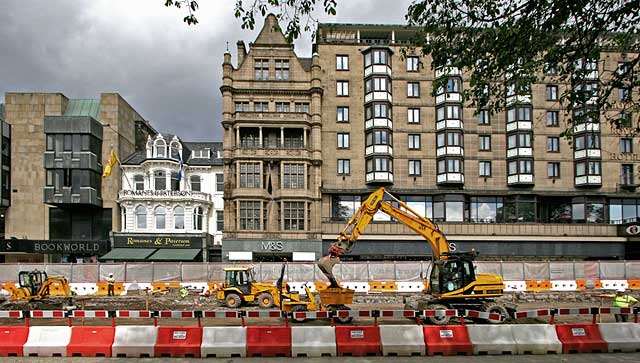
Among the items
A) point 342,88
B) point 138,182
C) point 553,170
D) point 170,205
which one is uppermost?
point 342,88

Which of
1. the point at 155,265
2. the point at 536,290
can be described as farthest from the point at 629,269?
the point at 155,265

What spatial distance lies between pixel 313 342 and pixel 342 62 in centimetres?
3481

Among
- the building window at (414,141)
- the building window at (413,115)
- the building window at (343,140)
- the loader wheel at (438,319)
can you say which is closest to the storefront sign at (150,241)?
the building window at (343,140)

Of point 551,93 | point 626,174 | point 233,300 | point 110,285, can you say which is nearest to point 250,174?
point 110,285

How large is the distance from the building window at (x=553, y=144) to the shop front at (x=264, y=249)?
22.8m

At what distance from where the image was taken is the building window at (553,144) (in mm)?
43344

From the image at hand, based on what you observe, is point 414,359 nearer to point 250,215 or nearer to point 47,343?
point 47,343

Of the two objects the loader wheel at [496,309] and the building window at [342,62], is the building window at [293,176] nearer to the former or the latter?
the building window at [342,62]

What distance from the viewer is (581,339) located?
40.4 ft

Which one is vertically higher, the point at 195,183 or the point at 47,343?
the point at 195,183

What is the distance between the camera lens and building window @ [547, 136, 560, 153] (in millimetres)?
43344

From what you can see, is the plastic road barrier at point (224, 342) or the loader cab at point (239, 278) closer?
the plastic road barrier at point (224, 342)

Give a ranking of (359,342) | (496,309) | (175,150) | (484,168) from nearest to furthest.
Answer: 1. (359,342)
2. (496,309)
3. (484,168)
4. (175,150)

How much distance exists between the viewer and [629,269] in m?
31.4
